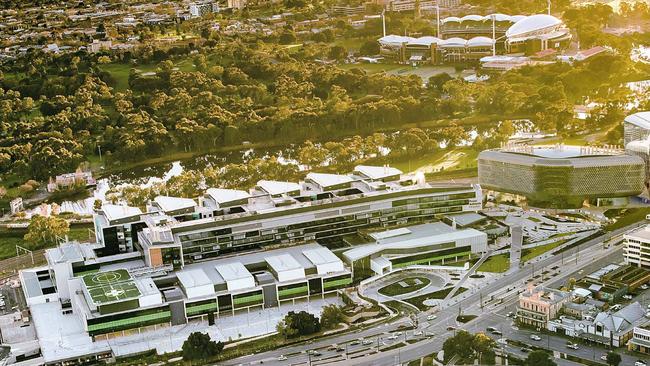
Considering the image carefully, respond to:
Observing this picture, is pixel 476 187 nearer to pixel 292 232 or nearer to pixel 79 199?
pixel 292 232

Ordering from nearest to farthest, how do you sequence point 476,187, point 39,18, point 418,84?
1. point 476,187
2. point 418,84
3. point 39,18

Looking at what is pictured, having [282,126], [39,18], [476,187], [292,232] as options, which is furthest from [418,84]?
[39,18]

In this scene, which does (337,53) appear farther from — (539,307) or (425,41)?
(539,307)

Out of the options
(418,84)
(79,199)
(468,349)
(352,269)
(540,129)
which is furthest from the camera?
(418,84)

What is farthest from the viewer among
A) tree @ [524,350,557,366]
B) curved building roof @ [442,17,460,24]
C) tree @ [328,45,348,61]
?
curved building roof @ [442,17,460,24]

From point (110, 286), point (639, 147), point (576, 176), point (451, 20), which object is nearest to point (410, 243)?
point (576, 176)

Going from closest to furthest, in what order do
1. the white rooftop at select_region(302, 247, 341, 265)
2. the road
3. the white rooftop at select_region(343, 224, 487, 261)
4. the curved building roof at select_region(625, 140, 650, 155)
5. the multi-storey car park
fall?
1. the road
2. the multi-storey car park
3. the white rooftop at select_region(302, 247, 341, 265)
4. the white rooftop at select_region(343, 224, 487, 261)
5. the curved building roof at select_region(625, 140, 650, 155)

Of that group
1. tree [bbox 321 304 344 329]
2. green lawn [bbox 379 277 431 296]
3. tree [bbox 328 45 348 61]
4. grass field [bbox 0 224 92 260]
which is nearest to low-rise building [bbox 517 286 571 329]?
green lawn [bbox 379 277 431 296]

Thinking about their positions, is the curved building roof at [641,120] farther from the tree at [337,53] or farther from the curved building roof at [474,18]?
the curved building roof at [474,18]

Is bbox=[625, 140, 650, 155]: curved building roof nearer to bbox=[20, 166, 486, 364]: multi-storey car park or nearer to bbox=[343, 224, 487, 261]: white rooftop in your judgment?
bbox=[20, 166, 486, 364]: multi-storey car park
